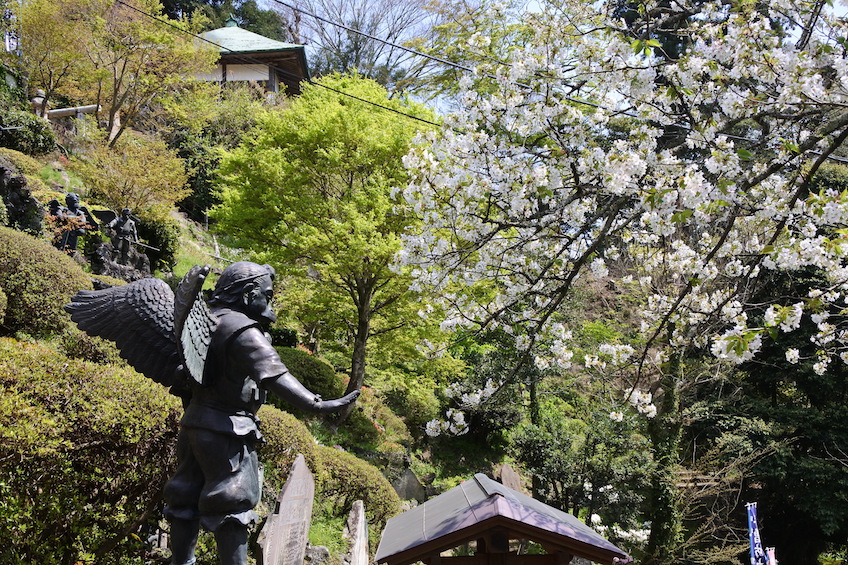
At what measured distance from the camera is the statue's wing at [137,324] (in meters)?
2.97

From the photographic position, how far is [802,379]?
12.0 metres

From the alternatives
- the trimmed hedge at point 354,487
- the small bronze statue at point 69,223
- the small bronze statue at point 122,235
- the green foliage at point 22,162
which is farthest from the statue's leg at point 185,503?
the green foliage at point 22,162

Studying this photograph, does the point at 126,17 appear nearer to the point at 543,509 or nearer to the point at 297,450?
the point at 297,450

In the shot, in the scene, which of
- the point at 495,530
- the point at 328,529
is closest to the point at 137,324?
the point at 495,530

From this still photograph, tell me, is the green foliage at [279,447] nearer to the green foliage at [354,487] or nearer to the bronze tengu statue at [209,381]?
the green foliage at [354,487]

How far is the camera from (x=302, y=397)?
2.70 m

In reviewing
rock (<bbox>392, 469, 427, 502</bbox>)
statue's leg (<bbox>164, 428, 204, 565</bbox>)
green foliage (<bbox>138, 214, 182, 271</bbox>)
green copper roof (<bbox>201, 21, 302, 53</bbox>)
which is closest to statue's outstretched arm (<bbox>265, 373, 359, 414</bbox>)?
statue's leg (<bbox>164, 428, 204, 565</bbox>)

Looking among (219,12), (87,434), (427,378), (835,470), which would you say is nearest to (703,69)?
(87,434)

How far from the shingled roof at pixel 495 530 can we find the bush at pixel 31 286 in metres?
5.29

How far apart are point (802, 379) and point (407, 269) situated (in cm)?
888

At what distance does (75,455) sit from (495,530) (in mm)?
2936

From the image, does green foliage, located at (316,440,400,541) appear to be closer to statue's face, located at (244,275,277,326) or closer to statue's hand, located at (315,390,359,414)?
statue's face, located at (244,275,277,326)

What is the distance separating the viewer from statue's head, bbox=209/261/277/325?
309 centimetres

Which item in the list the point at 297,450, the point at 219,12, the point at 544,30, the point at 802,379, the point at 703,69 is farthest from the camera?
the point at 219,12
